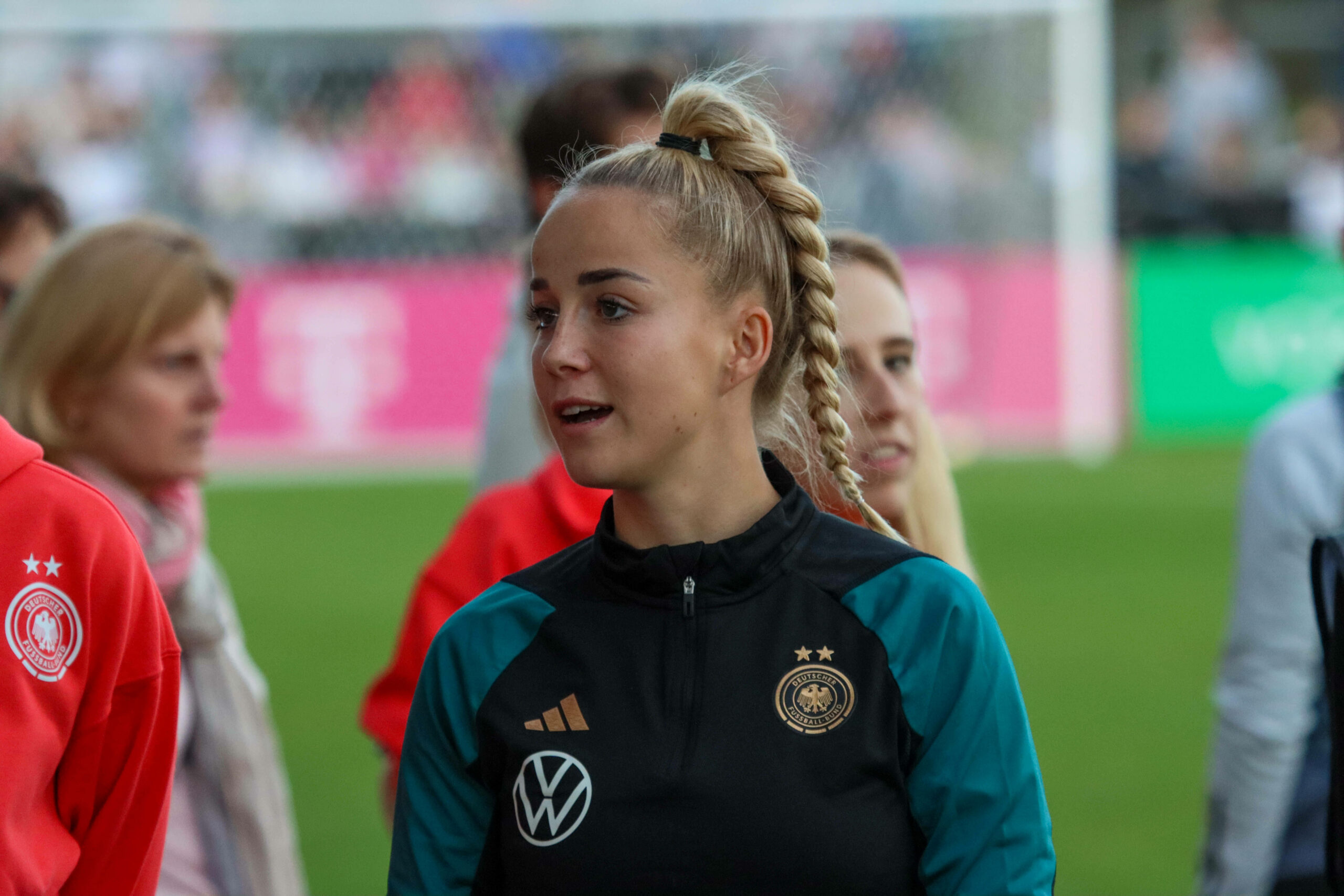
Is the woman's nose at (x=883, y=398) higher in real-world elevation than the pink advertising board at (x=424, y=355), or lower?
lower

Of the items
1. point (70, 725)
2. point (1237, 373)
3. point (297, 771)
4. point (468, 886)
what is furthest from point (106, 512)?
point (1237, 373)

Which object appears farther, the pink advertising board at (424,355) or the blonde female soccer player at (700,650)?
the pink advertising board at (424,355)

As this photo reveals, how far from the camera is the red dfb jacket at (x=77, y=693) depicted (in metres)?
1.75

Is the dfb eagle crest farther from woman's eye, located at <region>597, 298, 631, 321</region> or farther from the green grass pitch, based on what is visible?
the green grass pitch

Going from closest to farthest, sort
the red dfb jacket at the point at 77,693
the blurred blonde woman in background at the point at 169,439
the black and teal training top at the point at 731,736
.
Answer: the black and teal training top at the point at 731,736 < the red dfb jacket at the point at 77,693 < the blurred blonde woman in background at the point at 169,439

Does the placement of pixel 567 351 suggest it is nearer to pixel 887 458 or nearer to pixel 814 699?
pixel 814 699

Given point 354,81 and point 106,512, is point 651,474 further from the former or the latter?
point 354,81

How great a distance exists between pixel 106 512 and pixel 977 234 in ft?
36.0

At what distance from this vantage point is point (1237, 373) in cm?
1232

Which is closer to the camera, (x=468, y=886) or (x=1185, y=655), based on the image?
(x=468, y=886)

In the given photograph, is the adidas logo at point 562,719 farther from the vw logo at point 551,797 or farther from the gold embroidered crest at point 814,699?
the gold embroidered crest at point 814,699

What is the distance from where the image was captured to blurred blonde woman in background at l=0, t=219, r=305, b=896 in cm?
268

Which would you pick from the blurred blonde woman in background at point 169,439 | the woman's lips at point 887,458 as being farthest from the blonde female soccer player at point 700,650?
the blurred blonde woman in background at point 169,439

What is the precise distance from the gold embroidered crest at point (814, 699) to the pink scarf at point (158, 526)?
141cm
